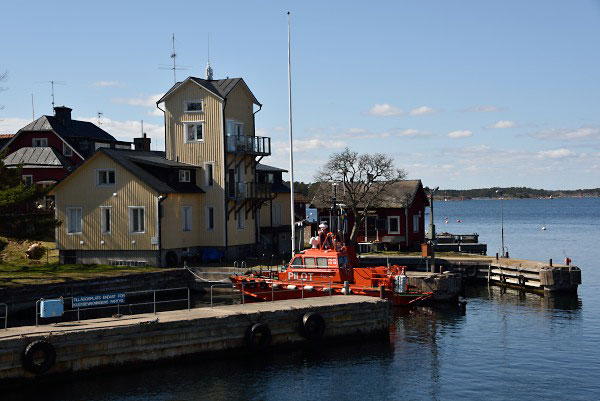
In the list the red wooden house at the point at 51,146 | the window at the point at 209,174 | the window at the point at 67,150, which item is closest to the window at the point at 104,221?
the window at the point at 209,174

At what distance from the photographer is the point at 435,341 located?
35.7 m

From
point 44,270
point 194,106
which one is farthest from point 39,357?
point 194,106

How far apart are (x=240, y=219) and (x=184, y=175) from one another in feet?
18.4

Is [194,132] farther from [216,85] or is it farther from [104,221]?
[104,221]

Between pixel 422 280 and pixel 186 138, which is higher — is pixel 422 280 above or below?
below

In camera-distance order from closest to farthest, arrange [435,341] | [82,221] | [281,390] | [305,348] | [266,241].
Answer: [281,390] < [305,348] < [435,341] < [82,221] < [266,241]

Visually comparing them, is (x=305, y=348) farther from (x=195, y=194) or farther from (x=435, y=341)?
(x=195, y=194)

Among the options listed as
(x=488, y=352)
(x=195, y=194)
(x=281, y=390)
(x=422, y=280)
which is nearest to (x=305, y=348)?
(x=281, y=390)

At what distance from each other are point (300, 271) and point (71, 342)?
17.3 m

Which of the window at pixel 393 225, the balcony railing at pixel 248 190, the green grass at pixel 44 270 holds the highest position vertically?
the balcony railing at pixel 248 190

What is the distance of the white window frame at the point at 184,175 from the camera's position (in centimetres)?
5550

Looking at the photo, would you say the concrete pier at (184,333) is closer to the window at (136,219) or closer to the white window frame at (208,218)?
the window at (136,219)

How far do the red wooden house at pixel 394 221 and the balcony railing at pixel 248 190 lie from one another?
1173 centimetres

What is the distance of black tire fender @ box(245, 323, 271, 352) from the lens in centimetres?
3166
